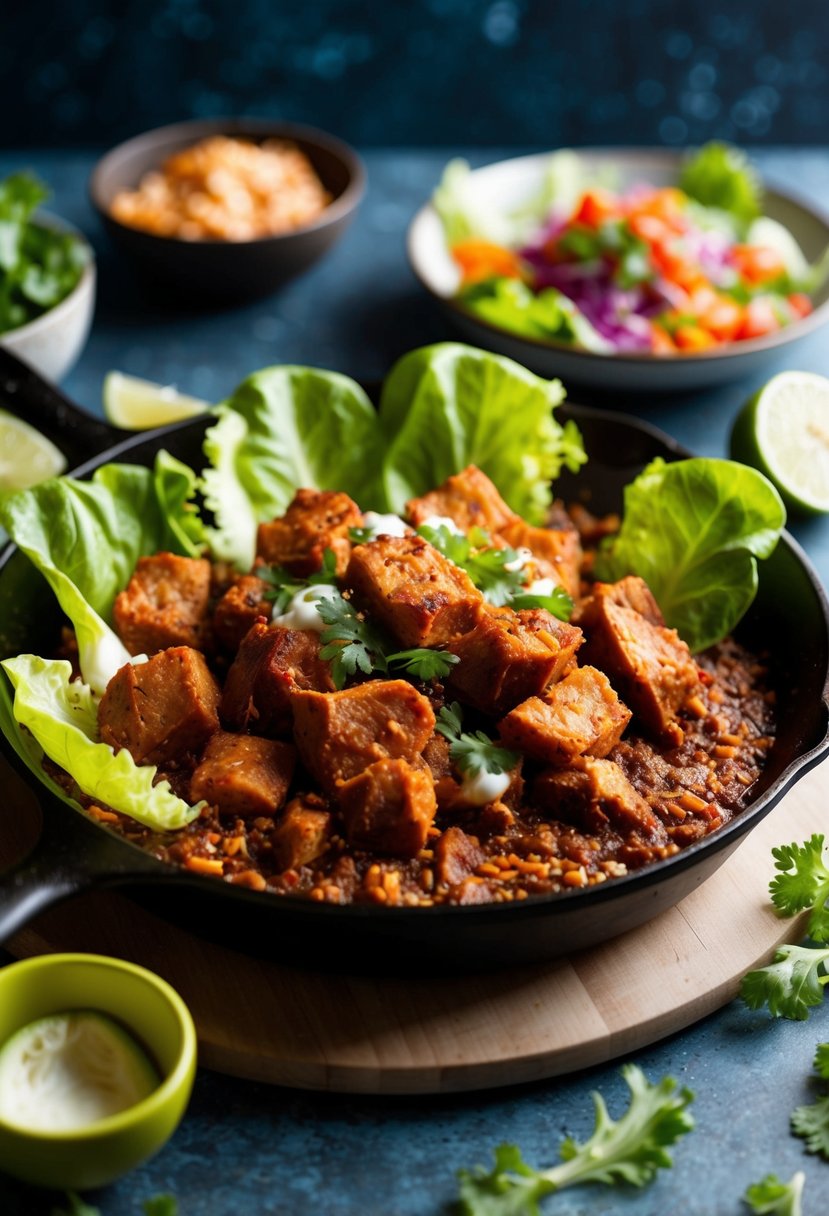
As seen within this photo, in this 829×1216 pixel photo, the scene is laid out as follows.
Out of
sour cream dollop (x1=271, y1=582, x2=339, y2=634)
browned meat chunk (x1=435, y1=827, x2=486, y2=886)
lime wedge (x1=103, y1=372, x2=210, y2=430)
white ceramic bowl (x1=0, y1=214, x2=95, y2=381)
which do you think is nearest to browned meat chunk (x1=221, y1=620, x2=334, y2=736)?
sour cream dollop (x1=271, y1=582, x2=339, y2=634)

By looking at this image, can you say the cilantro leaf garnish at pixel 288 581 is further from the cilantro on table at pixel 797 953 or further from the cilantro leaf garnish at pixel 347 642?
the cilantro on table at pixel 797 953

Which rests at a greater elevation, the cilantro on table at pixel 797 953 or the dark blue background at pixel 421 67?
the dark blue background at pixel 421 67

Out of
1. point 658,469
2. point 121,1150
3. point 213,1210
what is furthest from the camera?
point 658,469

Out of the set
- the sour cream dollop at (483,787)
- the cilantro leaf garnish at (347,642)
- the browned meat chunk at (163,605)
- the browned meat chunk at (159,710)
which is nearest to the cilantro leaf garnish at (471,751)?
the sour cream dollop at (483,787)

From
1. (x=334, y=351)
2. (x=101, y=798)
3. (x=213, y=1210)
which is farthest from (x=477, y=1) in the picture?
(x=213, y=1210)

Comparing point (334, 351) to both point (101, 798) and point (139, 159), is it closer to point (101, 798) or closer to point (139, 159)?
point (139, 159)

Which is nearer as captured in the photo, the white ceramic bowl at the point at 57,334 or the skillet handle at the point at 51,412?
the skillet handle at the point at 51,412
